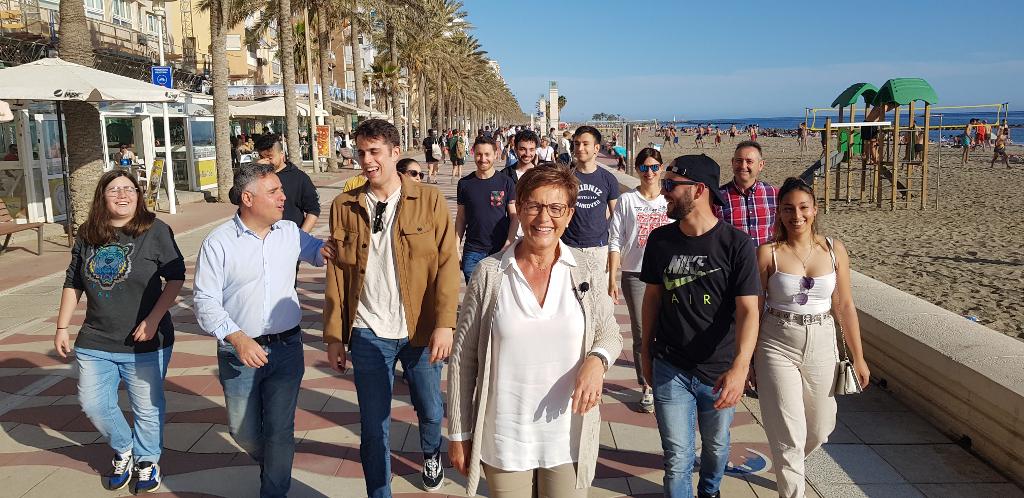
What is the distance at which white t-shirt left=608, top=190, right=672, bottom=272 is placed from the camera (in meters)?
5.32

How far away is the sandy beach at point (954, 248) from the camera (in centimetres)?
868

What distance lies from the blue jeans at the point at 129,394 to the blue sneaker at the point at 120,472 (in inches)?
1.9

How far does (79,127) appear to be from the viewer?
464 inches

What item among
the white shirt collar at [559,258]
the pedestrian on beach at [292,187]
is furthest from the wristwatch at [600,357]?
the pedestrian on beach at [292,187]

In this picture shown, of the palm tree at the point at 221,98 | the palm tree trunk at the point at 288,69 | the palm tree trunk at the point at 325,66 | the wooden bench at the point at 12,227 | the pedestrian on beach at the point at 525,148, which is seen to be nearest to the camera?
the pedestrian on beach at the point at 525,148

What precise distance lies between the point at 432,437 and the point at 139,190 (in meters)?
1.96

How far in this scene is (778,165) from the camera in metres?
34.7

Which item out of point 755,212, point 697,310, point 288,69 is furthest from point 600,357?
point 288,69

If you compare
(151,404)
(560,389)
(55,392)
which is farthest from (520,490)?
(55,392)

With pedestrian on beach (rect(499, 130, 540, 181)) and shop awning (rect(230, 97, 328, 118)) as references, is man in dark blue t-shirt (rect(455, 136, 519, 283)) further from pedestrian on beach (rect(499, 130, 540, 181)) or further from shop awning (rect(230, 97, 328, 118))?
shop awning (rect(230, 97, 328, 118))

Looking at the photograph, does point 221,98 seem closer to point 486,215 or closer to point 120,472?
point 486,215

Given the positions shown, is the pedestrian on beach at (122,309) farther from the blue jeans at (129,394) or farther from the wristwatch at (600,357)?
the wristwatch at (600,357)

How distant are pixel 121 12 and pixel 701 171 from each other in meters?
38.3

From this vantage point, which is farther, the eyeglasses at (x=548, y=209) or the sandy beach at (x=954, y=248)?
the sandy beach at (x=954, y=248)
